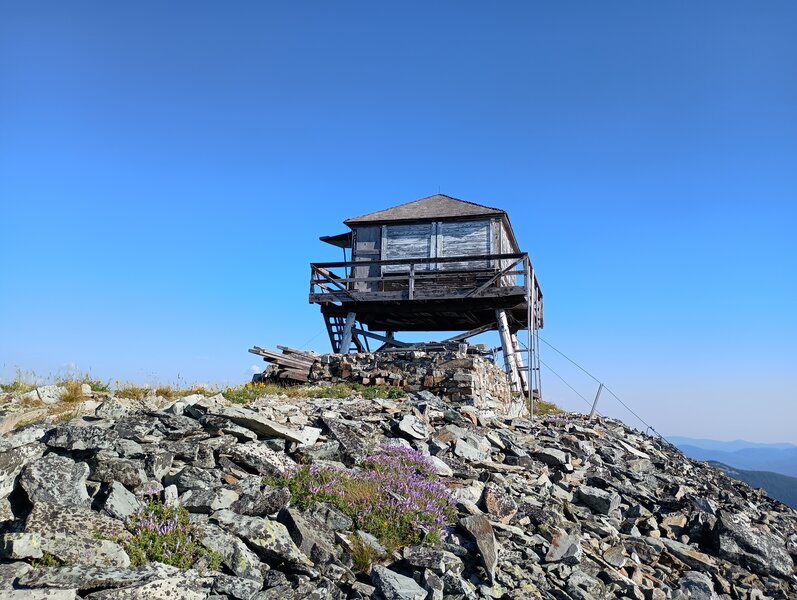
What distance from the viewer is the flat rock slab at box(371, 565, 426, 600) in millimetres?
5102

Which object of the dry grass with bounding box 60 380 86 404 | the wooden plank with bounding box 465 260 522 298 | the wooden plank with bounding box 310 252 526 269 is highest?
the wooden plank with bounding box 310 252 526 269

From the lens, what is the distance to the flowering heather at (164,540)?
484cm

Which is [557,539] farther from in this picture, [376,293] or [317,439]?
[376,293]

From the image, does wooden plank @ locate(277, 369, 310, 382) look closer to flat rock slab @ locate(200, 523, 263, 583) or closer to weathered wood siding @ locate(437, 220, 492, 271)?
weathered wood siding @ locate(437, 220, 492, 271)

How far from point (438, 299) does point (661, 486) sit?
10.2 metres

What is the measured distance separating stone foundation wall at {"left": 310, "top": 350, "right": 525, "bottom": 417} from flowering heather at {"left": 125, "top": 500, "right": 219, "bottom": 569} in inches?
392

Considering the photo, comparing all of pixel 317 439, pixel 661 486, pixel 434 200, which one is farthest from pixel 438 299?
pixel 317 439

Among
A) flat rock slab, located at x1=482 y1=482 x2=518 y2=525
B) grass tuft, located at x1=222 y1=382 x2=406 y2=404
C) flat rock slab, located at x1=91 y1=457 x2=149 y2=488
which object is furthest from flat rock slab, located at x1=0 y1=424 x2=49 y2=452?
flat rock slab, located at x1=482 y1=482 x2=518 y2=525

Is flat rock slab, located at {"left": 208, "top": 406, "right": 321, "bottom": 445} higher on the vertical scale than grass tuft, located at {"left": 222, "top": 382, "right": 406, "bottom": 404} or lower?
lower

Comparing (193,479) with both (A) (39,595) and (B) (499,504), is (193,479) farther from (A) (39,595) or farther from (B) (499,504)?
(B) (499,504)

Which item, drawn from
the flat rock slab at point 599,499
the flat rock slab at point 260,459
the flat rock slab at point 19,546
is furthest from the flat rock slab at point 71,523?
the flat rock slab at point 599,499

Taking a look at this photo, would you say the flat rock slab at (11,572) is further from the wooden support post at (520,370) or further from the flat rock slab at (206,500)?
the wooden support post at (520,370)

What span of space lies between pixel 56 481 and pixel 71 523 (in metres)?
1.01

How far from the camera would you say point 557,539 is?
6.90 m
